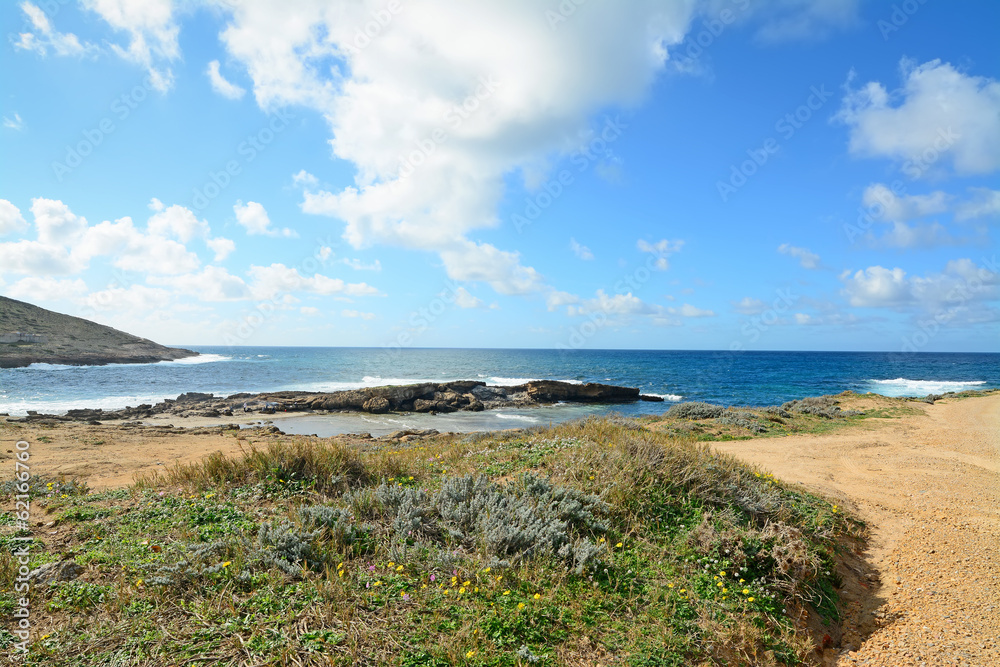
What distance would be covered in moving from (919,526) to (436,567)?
751 centimetres

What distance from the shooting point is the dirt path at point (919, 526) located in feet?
14.7

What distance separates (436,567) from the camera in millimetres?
4406

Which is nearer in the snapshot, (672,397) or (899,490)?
(899,490)

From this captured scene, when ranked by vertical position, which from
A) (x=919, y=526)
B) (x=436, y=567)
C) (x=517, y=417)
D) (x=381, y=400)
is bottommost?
(x=517, y=417)

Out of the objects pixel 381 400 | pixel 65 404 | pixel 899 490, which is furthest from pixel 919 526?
pixel 65 404

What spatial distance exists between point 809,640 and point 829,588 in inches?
52.4

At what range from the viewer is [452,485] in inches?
224

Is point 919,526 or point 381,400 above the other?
point 919,526

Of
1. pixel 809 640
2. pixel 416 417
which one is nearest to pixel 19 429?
pixel 416 417

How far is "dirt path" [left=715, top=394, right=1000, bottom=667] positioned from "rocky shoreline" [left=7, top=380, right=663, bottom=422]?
838 inches

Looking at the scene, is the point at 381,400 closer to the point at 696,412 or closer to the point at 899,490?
the point at 696,412

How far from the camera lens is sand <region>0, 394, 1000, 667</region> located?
460cm

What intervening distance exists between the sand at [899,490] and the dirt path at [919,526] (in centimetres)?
2

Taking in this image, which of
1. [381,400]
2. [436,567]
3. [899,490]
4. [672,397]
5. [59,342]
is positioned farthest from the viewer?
[59,342]
